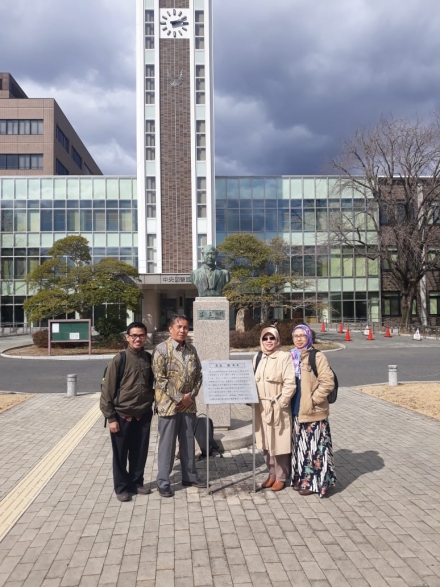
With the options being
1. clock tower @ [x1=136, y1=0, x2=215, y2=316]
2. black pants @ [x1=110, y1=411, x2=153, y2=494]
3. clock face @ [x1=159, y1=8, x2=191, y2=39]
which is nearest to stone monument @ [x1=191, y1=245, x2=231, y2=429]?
black pants @ [x1=110, y1=411, x2=153, y2=494]

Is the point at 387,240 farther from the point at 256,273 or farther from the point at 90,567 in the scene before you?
the point at 90,567

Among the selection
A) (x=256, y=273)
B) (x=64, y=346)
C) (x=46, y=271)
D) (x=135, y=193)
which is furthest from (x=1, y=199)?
(x=256, y=273)

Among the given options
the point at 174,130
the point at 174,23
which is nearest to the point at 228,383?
the point at 174,130

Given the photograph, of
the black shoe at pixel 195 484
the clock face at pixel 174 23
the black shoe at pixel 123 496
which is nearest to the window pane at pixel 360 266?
the clock face at pixel 174 23

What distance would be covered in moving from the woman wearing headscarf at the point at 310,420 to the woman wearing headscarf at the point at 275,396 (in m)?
0.12

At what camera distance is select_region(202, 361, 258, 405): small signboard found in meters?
4.93

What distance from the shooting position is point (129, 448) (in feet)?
16.2

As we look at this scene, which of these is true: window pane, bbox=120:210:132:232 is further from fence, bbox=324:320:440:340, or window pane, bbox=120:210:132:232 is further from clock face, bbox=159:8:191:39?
fence, bbox=324:320:440:340

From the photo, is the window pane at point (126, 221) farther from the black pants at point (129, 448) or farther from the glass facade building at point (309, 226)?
the black pants at point (129, 448)

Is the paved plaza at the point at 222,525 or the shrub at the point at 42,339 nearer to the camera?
the paved plaza at the point at 222,525

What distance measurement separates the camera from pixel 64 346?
→ 23672 millimetres

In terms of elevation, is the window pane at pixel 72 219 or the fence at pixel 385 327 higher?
the window pane at pixel 72 219

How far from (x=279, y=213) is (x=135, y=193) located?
1260cm

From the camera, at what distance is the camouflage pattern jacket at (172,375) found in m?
4.82
